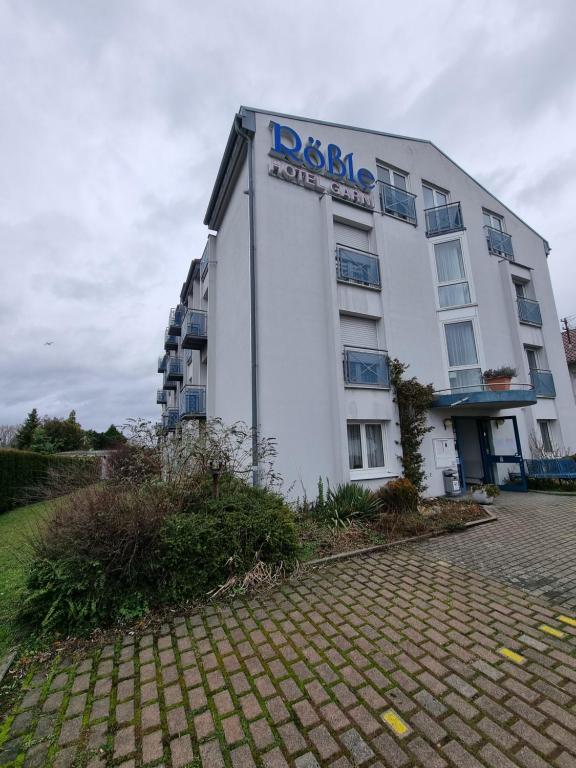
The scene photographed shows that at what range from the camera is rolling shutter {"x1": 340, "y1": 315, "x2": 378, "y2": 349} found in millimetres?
10461

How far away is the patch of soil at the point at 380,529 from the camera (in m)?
6.10

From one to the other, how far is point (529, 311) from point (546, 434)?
5511 millimetres

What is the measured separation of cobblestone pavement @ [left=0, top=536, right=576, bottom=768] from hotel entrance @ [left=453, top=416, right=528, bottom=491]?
922 cm

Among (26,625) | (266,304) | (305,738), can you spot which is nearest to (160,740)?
(305,738)

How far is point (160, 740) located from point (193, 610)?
70.6 inches

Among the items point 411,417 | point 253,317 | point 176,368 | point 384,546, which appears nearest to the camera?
Result: point 384,546

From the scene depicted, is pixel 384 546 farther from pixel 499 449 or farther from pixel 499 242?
pixel 499 242

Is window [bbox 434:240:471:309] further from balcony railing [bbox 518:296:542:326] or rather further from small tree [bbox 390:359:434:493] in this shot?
balcony railing [bbox 518:296:542:326]

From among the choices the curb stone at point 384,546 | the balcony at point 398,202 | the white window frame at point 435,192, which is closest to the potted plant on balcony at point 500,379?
the curb stone at point 384,546

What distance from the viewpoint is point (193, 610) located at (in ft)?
13.4

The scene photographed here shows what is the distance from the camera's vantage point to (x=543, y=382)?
1484cm

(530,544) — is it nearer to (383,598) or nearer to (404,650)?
(383,598)

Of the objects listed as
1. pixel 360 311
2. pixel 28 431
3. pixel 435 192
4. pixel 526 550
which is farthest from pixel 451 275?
pixel 28 431

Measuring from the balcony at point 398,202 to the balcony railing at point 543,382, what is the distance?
858 centimetres
